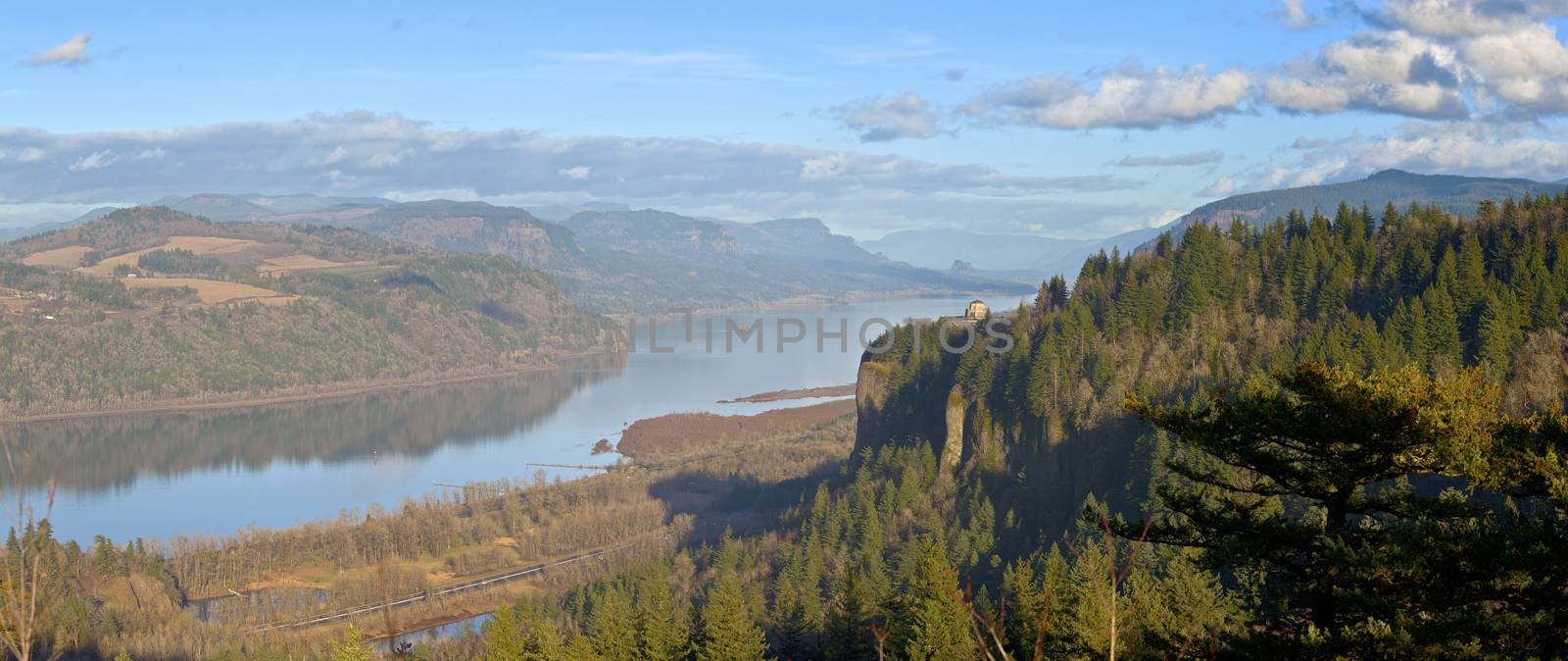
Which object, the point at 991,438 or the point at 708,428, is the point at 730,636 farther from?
the point at 708,428

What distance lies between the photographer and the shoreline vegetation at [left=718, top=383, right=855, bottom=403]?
93.8 m

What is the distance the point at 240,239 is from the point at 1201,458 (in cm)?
17601

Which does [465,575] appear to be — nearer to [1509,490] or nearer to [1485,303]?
[1485,303]

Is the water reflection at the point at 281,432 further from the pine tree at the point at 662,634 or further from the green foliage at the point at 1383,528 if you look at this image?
the green foliage at the point at 1383,528

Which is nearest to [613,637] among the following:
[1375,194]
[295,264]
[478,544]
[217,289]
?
[478,544]

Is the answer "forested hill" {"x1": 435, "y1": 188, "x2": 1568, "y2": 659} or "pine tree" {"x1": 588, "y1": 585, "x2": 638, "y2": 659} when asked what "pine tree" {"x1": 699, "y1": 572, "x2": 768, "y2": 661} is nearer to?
"forested hill" {"x1": 435, "y1": 188, "x2": 1568, "y2": 659}

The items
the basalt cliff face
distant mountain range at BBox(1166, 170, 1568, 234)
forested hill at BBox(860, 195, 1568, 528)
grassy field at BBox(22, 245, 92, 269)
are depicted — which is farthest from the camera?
grassy field at BBox(22, 245, 92, 269)

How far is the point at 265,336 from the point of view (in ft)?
424

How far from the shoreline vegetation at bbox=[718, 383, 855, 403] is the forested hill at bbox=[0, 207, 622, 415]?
46.3m

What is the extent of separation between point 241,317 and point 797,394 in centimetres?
6996

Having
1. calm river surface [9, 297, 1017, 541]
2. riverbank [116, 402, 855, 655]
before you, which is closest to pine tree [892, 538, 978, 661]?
riverbank [116, 402, 855, 655]

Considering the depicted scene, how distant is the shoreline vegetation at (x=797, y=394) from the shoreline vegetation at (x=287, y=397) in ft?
135

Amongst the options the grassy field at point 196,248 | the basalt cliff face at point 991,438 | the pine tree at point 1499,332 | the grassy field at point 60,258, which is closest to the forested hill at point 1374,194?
the basalt cliff face at point 991,438

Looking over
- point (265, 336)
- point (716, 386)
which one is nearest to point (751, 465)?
point (716, 386)
